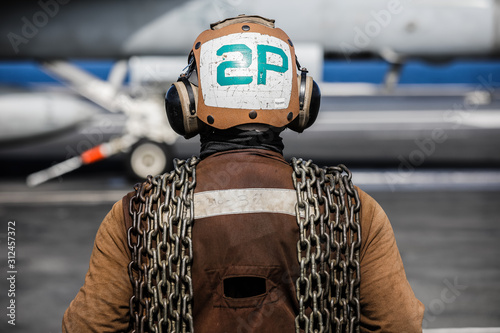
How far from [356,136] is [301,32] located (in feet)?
25.0

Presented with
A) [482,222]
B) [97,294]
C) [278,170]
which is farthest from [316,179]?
[482,222]

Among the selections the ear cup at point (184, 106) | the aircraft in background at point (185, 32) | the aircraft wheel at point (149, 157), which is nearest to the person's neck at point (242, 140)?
the ear cup at point (184, 106)

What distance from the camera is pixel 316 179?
187 centimetres

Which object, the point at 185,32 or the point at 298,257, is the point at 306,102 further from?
the point at 185,32

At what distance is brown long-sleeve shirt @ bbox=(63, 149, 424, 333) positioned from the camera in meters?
1.76

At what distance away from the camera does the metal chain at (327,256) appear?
1.78 meters

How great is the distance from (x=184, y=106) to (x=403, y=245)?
18.4 feet

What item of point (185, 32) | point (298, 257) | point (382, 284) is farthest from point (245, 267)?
point (185, 32)

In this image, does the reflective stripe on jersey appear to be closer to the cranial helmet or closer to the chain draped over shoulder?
Result: the chain draped over shoulder

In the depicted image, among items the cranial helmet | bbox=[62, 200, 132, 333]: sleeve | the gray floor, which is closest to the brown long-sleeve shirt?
bbox=[62, 200, 132, 333]: sleeve

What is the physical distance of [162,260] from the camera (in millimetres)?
1803

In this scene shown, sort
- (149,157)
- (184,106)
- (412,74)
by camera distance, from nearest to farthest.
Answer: (184,106) → (149,157) → (412,74)

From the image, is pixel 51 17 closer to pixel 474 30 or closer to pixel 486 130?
pixel 474 30

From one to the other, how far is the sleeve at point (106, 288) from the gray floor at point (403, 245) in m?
3.43
